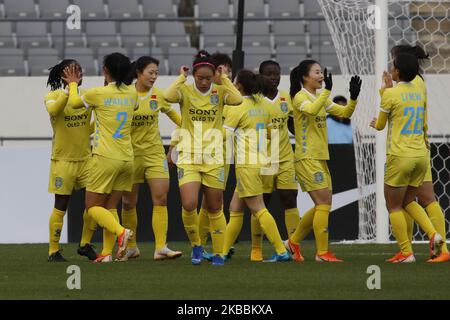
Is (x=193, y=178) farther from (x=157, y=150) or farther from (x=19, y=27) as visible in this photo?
(x=19, y=27)

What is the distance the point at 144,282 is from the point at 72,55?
11590 mm

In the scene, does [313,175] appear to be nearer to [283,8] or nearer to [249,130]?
[249,130]

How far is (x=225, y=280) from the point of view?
8.85 m

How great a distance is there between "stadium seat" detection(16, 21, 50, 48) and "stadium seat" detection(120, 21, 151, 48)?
131cm

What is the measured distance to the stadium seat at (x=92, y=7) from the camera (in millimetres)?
21719

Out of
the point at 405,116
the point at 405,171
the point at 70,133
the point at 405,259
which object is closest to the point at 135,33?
the point at 70,133

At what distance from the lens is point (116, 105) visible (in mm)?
10602

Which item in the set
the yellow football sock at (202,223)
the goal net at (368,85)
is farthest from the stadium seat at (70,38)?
the yellow football sock at (202,223)

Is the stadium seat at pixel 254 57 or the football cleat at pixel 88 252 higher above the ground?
the stadium seat at pixel 254 57

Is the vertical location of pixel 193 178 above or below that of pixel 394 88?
below

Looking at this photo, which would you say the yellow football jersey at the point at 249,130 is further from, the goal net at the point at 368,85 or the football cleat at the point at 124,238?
the goal net at the point at 368,85

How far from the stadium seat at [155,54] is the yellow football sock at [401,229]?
961 cm

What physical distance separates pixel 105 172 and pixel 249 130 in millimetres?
1320
